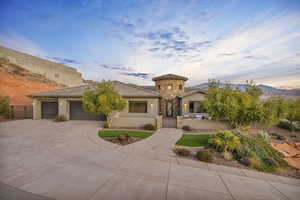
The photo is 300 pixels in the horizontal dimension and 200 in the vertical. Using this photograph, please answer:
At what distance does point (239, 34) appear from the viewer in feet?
34.0

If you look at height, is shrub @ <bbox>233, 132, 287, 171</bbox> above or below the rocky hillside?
below

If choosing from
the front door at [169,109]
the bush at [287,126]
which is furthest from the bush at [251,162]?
the front door at [169,109]

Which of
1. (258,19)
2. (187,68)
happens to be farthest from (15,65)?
(258,19)

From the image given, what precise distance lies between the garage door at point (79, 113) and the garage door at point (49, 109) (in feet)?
8.47

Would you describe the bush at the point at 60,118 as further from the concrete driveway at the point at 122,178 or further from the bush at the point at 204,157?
the bush at the point at 204,157

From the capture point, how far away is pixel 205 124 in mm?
12375

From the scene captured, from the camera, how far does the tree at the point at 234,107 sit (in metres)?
9.88

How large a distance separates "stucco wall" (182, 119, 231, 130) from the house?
5.46 feet

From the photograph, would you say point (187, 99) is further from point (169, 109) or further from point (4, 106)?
point (4, 106)

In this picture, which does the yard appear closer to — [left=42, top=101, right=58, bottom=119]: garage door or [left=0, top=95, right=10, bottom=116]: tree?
[left=42, top=101, right=58, bottom=119]: garage door

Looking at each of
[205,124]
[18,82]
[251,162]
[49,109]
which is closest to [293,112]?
[205,124]

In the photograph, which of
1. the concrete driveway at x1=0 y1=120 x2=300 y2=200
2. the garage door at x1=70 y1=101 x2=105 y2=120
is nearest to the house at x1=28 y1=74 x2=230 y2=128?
the garage door at x1=70 y1=101 x2=105 y2=120

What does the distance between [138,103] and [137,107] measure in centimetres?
52

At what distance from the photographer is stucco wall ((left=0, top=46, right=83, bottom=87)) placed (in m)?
25.7
